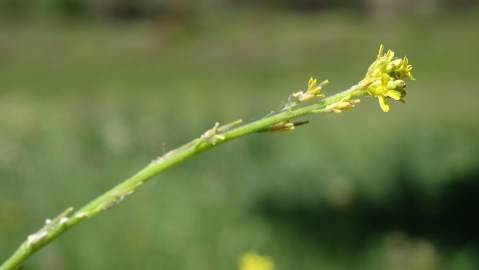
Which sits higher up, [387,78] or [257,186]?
[257,186]

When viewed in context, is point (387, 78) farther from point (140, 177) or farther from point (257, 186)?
point (257, 186)

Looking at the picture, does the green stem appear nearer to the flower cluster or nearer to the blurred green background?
the flower cluster

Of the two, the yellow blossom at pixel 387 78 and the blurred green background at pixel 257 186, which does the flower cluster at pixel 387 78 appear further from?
the blurred green background at pixel 257 186

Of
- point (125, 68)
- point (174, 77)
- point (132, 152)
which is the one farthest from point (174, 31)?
point (132, 152)

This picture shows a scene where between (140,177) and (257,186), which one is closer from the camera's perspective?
(140,177)

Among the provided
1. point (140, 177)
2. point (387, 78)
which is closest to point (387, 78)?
point (387, 78)

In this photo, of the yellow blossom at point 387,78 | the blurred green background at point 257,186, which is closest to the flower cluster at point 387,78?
the yellow blossom at point 387,78

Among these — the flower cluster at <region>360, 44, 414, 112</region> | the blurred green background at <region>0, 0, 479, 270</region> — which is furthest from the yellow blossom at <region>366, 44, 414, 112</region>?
the blurred green background at <region>0, 0, 479, 270</region>

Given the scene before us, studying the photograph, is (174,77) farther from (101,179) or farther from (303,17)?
(101,179)
